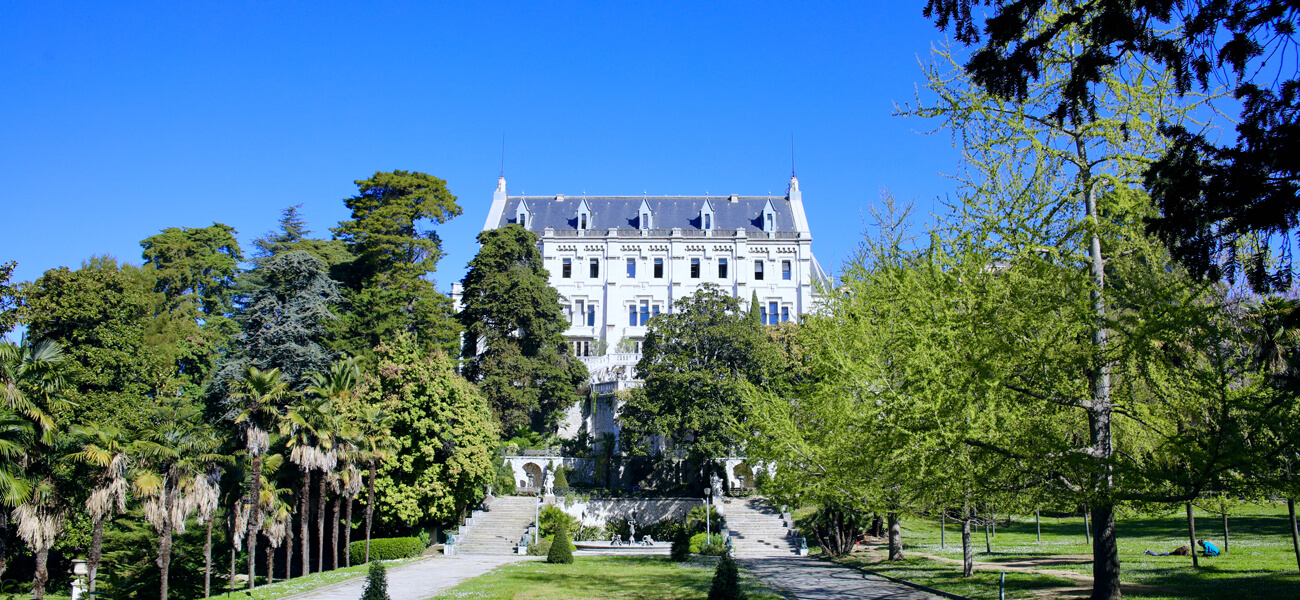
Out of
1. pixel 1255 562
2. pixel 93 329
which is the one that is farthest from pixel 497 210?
pixel 1255 562

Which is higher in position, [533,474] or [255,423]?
[255,423]

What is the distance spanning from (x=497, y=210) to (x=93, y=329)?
3422 centimetres

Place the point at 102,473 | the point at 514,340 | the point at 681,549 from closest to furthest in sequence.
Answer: the point at 102,473
the point at 681,549
the point at 514,340

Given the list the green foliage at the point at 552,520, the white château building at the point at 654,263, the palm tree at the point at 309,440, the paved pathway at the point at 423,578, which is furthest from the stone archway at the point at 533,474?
the white château building at the point at 654,263

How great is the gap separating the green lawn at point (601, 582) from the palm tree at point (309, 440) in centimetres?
632

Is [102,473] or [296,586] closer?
[102,473]

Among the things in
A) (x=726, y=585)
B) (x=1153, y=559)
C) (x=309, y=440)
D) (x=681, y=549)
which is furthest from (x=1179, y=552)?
(x=309, y=440)

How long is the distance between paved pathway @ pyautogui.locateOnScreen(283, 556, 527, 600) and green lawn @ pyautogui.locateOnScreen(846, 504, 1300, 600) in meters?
11.5

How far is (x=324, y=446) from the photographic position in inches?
1008

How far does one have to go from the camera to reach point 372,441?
2939 centimetres

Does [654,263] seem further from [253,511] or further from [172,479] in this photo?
[172,479]

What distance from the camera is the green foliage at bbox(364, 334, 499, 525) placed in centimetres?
3250

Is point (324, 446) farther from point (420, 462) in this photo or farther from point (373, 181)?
point (373, 181)

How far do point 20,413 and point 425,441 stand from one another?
1663 centimetres
